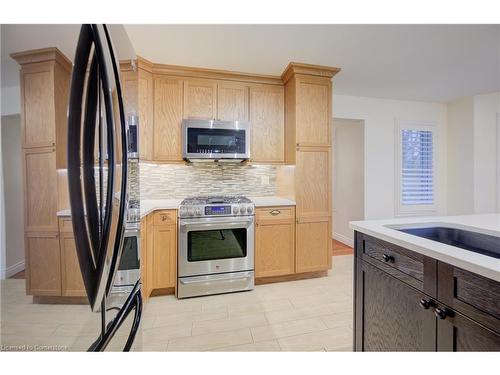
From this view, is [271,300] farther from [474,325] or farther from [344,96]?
[344,96]

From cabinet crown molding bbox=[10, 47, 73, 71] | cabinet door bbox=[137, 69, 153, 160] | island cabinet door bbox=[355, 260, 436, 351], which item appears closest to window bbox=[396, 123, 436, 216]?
island cabinet door bbox=[355, 260, 436, 351]

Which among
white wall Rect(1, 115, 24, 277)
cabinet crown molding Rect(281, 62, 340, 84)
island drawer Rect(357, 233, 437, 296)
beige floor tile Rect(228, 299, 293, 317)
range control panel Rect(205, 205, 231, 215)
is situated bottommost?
beige floor tile Rect(228, 299, 293, 317)

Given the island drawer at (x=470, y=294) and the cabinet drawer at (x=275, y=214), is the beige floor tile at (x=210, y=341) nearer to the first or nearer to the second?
the cabinet drawer at (x=275, y=214)

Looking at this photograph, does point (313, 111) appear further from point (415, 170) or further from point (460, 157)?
point (460, 157)

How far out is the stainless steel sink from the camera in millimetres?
1104

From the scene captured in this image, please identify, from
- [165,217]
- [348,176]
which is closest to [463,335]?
[165,217]

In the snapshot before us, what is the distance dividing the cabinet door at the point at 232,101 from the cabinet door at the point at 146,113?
73cm

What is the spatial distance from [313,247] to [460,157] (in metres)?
3.12

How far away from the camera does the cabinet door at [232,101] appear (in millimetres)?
2646

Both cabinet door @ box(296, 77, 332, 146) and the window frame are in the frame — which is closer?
cabinet door @ box(296, 77, 332, 146)

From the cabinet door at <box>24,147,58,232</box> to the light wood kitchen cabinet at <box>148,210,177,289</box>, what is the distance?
1800 mm

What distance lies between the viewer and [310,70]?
254 centimetres

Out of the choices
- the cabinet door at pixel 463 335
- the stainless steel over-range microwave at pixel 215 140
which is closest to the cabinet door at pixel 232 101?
the stainless steel over-range microwave at pixel 215 140

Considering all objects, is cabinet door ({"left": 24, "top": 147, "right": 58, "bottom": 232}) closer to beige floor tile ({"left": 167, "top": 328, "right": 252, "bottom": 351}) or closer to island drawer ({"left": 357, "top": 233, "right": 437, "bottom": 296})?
island drawer ({"left": 357, "top": 233, "right": 437, "bottom": 296})
